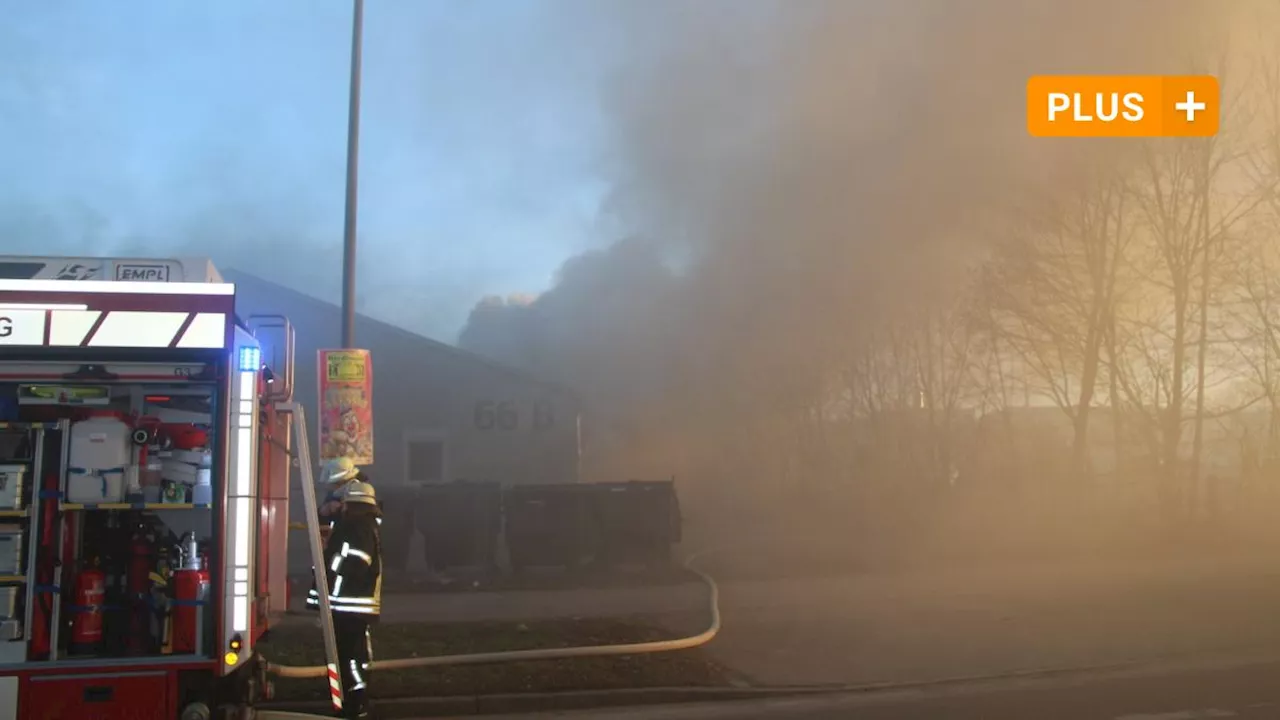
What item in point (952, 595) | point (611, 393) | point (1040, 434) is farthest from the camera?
point (611, 393)

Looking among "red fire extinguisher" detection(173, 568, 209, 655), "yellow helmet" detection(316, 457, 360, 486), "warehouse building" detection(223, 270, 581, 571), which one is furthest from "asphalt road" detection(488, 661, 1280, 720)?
"warehouse building" detection(223, 270, 581, 571)

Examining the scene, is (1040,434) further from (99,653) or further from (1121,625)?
(99,653)

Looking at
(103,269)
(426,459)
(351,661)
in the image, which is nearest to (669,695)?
(351,661)

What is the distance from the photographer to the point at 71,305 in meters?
3.88

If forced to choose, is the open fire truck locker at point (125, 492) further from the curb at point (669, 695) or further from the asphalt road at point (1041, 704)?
the asphalt road at point (1041, 704)

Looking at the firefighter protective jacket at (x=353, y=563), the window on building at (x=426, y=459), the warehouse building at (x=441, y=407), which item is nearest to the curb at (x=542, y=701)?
the firefighter protective jacket at (x=353, y=563)

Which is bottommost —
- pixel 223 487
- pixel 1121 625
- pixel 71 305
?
pixel 1121 625

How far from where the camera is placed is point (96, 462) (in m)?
3.99

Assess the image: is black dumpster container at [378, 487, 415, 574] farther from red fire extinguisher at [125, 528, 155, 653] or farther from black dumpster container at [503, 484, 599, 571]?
red fire extinguisher at [125, 528, 155, 653]

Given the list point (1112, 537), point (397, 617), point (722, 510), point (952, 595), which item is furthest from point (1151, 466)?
point (397, 617)

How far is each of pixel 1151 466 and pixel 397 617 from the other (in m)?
15.1

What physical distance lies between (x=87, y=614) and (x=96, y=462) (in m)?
0.63

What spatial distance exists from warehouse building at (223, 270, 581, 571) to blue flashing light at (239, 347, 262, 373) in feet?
49.7

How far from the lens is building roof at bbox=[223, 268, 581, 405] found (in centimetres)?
1852
